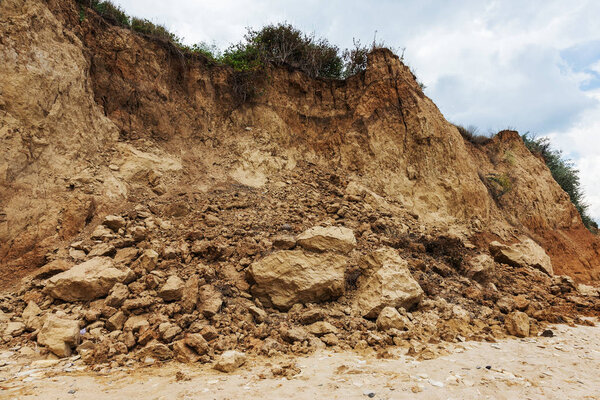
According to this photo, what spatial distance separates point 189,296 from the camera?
171 inches

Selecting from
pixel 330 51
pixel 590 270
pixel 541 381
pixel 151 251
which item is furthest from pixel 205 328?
pixel 590 270

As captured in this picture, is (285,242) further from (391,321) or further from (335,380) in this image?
(335,380)

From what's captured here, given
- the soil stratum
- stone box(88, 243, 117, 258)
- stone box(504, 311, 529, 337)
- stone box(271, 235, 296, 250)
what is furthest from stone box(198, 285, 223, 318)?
stone box(504, 311, 529, 337)

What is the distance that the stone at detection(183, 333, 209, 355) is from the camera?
352 cm

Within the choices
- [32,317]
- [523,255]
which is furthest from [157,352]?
[523,255]

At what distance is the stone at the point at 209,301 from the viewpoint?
4.21 metres

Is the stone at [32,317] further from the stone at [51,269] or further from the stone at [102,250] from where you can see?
the stone at [102,250]

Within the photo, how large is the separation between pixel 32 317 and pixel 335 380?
3.90m

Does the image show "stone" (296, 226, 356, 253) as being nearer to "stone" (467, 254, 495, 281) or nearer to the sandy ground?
the sandy ground

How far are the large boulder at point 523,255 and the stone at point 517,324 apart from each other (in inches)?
157

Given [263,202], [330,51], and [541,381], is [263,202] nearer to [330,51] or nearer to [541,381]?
[541,381]

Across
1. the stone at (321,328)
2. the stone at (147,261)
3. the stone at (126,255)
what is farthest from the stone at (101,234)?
the stone at (321,328)

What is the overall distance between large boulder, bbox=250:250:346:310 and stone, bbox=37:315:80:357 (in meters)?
2.35

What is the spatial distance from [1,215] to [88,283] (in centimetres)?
231
